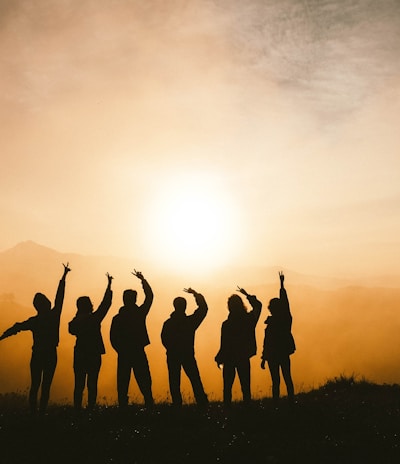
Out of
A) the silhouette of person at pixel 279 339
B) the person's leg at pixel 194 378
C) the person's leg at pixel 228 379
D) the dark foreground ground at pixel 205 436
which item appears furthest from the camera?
the silhouette of person at pixel 279 339

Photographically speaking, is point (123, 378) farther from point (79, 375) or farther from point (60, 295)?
point (60, 295)

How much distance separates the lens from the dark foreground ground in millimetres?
8219

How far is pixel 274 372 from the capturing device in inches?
501

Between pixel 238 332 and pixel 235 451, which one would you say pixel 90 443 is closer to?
pixel 235 451

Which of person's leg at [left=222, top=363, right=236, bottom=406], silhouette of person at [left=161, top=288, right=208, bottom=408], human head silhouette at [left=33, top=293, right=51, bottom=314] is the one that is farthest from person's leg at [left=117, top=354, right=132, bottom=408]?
person's leg at [left=222, top=363, right=236, bottom=406]

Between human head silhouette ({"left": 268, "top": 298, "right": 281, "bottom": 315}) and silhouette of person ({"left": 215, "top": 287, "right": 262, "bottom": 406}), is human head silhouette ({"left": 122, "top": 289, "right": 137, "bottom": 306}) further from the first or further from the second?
human head silhouette ({"left": 268, "top": 298, "right": 281, "bottom": 315})

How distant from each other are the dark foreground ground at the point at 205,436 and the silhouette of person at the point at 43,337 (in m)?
0.68

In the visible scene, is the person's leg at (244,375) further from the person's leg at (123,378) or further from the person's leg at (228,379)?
the person's leg at (123,378)

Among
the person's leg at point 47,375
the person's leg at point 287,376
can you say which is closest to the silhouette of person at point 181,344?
the person's leg at point 287,376

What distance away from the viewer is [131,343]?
1157cm

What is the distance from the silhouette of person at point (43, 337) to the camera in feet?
38.1

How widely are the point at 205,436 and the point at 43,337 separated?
472 cm

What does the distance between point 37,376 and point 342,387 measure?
12.7 m

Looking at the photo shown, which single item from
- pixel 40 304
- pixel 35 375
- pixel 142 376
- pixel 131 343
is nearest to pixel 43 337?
pixel 40 304
